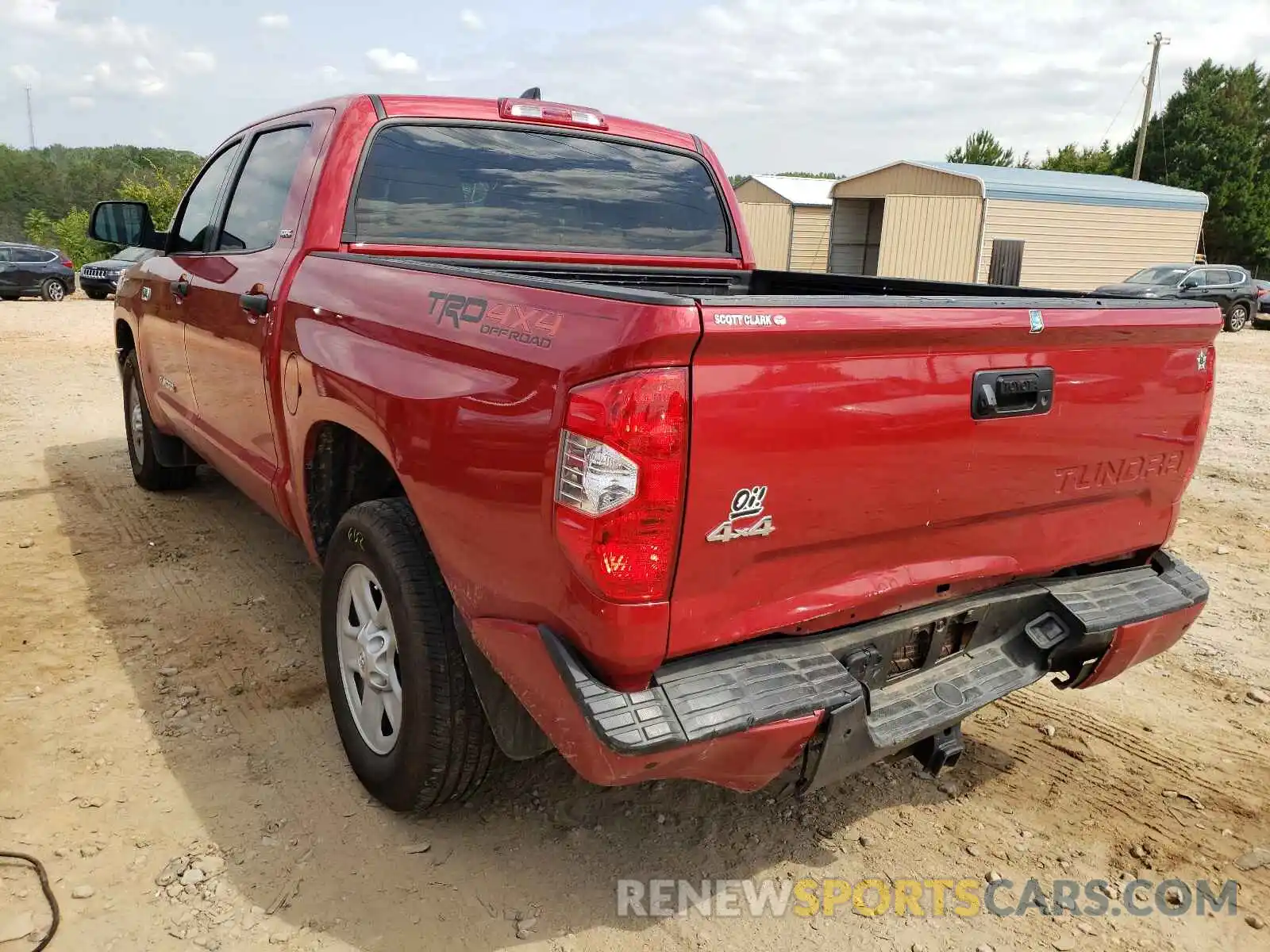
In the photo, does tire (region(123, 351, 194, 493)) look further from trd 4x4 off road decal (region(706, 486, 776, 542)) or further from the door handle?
trd 4x4 off road decal (region(706, 486, 776, 542))

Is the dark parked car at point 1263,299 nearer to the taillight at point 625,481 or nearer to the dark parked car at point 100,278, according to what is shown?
the taillight at point 625,481

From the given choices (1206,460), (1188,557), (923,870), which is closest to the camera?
(923,870)

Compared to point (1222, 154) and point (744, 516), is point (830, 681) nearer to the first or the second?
point (744, 516)

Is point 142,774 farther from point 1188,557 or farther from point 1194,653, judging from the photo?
point 1188,557

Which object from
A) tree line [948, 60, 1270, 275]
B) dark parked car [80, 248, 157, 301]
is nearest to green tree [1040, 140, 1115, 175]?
tree line [948, 60, 1270, 275]

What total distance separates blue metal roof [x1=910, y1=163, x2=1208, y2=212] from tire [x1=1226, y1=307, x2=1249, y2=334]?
4681mm

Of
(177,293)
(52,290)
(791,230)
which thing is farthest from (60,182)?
(177,293)

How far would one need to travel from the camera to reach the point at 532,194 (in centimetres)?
365

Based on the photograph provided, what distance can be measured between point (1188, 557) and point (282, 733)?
15.6 ft

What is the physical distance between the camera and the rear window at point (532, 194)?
11.1 feet

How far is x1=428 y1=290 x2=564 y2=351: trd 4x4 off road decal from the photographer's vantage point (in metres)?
2.00

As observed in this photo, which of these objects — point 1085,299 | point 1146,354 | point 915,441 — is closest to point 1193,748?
point 1146,354

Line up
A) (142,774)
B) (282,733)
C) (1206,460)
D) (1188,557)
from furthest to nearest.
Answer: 1. (1206,460)
2. (1188,557)
3. (282,733)
4. (142,774)

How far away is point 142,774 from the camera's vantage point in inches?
117
